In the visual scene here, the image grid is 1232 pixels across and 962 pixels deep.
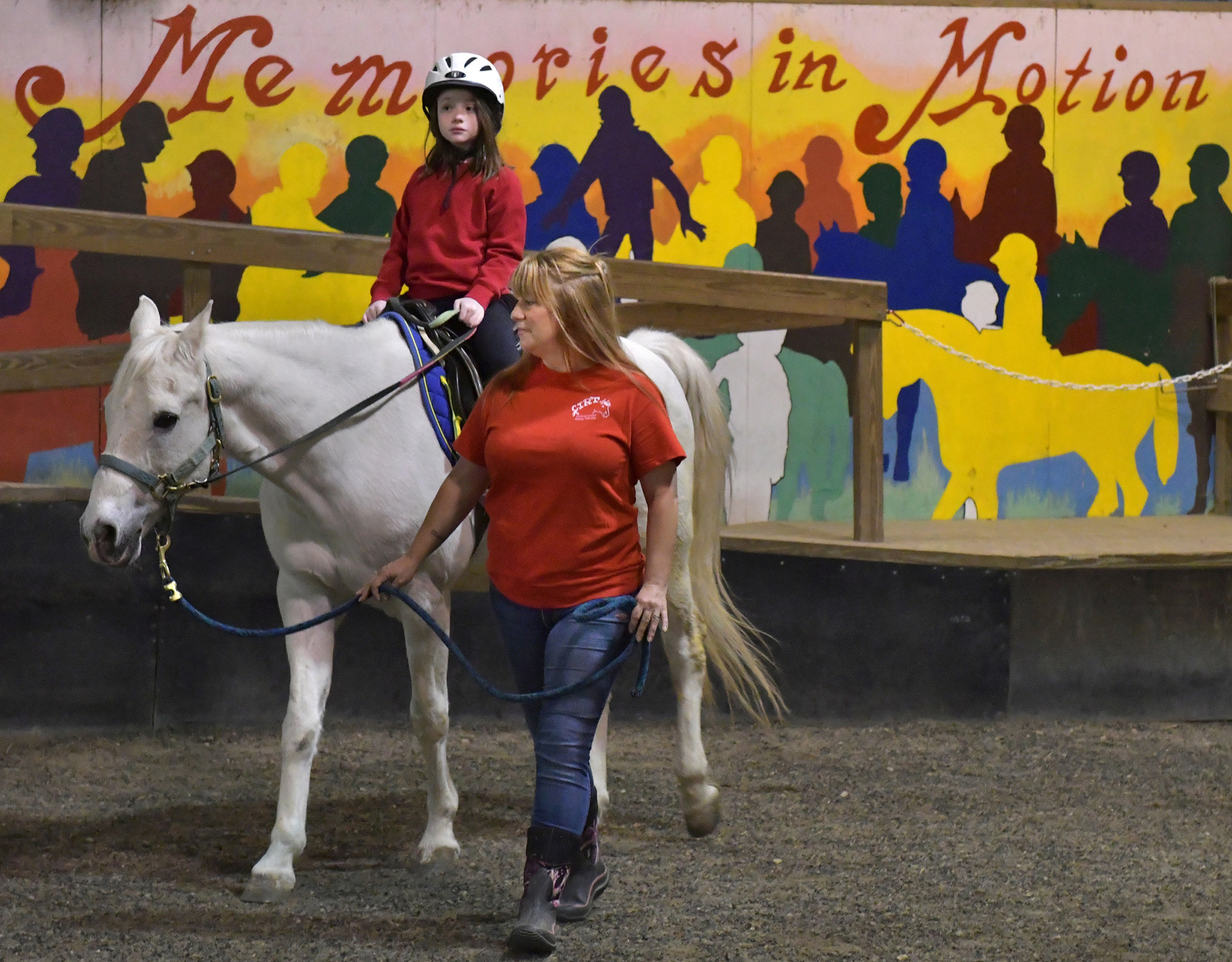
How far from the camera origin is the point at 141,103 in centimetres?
606

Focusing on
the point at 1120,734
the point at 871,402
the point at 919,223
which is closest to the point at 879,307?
the point at 871,402

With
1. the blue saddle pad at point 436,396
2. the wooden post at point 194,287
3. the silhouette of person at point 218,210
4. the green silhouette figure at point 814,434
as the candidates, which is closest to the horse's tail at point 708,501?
the blue saddle pad at point 436,396

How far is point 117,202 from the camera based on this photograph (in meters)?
6.06

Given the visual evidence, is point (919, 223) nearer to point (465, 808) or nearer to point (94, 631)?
point (465, 808)

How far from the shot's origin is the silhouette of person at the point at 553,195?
21.1 feet

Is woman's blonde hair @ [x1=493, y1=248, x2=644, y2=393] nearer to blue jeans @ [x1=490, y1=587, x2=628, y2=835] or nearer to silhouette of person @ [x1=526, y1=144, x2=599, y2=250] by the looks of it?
blue jeans @ [x1=490, y1=587, x2=628, y2=835]

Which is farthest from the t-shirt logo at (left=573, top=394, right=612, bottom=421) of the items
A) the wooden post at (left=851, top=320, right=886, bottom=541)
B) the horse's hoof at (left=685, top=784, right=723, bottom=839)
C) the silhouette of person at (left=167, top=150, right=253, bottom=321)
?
the silhouette of person at (left=167, top=150, right=253, bottom=321)

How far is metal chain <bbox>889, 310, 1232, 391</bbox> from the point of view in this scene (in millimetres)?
6395

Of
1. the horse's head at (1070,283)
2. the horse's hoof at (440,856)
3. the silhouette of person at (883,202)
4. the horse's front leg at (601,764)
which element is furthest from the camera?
the horse's head at (1070,283)

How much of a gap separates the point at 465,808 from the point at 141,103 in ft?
11.2

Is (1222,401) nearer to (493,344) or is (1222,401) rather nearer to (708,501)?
(708,501)

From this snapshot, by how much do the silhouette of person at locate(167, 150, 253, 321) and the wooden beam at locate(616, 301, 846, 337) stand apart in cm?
172

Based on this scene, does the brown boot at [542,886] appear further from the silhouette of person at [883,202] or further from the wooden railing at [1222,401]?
the wooden railing at [1222,401]

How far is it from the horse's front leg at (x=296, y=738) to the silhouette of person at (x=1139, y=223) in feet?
15.5
